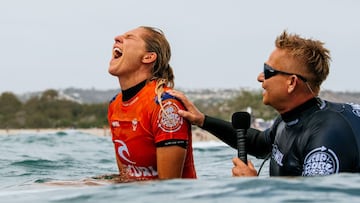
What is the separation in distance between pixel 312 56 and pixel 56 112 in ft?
179

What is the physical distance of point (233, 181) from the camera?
5.23 meters

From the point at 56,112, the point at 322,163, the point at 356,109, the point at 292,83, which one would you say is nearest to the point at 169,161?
the point at 292,83

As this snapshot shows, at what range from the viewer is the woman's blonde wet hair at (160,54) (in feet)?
21.4

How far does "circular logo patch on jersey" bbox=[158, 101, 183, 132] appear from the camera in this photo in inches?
243

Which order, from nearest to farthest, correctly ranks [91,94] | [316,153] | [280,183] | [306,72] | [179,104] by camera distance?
1. [280,183]
2. [316,153]
3. [306,72]
4. [179,104]
5. [91,94]

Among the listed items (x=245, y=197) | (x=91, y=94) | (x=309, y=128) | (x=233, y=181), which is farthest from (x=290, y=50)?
(x=91, y=94)

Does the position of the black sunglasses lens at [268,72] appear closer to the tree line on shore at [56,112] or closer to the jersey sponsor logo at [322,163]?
the jersey sponsor logo at [322,163]

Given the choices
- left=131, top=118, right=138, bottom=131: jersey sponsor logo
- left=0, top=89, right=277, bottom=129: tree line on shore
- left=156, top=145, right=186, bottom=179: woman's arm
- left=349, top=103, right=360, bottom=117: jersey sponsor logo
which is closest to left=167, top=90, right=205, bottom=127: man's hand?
left=156, top=145, right=186, bottom=179: woman's arm

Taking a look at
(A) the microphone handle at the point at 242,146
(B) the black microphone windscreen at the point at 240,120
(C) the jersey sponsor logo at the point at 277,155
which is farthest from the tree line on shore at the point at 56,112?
(A) the microphone handle at the point at 242,146

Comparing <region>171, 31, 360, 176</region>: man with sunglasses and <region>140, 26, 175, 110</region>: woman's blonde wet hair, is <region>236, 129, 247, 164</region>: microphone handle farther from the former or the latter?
<region>140, 26, 175, 110</region>: woman's blonde wet hair

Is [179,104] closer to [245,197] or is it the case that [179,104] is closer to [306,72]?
[306,72]

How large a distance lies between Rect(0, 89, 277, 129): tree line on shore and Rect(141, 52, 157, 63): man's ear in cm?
4907

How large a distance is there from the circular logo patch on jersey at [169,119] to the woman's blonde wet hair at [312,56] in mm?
937

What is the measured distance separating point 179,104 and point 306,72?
1.00 meters
